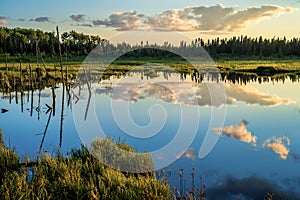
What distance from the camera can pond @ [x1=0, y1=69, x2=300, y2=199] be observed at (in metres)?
11.0

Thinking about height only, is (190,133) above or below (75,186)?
below

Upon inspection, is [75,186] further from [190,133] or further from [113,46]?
[113,46]

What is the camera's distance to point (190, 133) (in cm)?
1741

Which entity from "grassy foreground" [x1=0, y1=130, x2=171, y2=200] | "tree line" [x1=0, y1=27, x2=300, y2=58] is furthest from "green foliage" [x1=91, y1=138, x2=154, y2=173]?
"tree line" [x1=0, y1=27, x2=300, y2=58]

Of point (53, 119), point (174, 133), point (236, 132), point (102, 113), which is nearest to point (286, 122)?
point (236, 132)

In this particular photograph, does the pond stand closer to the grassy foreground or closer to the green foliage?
the green foliage

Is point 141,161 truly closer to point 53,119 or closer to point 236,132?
point 236,132

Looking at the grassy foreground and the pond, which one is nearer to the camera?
the grassy foreground

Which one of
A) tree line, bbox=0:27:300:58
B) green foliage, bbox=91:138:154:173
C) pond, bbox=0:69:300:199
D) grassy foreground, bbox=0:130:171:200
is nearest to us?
grassy foreground, bbox=0:130:171:200

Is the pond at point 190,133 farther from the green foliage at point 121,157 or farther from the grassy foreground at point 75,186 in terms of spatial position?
the grassy foreground at point 75,186

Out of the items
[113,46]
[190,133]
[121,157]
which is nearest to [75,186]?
[121,157]

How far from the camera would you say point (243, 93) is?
32.3 m

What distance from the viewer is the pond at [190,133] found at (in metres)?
11.0

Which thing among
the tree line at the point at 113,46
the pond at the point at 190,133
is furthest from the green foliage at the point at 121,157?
the tree line at the point at 113,46
